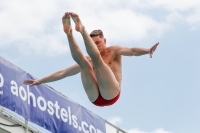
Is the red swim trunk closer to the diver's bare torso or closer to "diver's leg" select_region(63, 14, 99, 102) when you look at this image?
"diver's leg" select_region(63, 14, 99, 102)

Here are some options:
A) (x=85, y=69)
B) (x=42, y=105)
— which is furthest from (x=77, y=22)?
(x=42, y=105)

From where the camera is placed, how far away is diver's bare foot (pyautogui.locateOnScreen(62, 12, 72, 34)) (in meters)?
9.20

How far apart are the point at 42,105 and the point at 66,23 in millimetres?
6988

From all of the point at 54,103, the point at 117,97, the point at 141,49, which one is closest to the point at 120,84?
the point at 117,97

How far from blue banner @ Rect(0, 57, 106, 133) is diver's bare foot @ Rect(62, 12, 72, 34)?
5.99 m

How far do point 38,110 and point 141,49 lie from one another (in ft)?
22.5

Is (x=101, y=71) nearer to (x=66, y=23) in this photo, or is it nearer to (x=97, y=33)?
(x=97, y=33)

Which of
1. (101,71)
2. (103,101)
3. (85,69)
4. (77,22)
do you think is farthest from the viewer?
(103,101)

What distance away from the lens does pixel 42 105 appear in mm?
15914

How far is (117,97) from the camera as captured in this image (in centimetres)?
1000

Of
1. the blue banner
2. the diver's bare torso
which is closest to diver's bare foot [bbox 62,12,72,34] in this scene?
the diver's bare torso

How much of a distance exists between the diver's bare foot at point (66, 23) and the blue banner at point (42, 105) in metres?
5.99

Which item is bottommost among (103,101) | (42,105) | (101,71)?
(103,101)

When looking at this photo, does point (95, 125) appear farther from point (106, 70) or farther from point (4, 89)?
point (106, 70)
